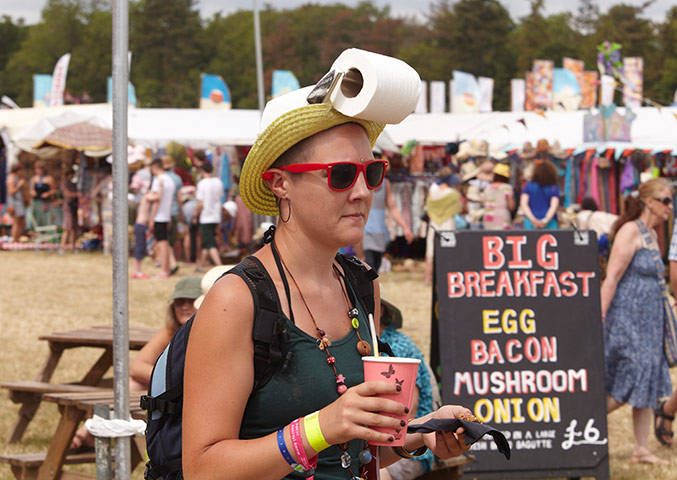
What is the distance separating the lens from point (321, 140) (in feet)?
6.63

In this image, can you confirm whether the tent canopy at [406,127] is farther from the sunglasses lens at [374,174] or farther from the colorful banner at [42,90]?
the sunglasses lens at [374,174]

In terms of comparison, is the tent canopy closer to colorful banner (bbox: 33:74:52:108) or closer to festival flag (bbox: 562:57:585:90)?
festival flag (bbox: 562:57:585:90)

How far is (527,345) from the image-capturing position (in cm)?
552

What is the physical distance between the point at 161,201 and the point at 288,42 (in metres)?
66.8

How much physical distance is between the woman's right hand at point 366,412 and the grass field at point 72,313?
4328 millimetres

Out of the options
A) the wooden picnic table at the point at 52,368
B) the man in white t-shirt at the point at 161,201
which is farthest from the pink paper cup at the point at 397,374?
the man in white t-shirt at the point at 161,201

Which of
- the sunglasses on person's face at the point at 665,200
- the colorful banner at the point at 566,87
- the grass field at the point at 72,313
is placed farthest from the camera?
the colorful banner at the point at 566,87

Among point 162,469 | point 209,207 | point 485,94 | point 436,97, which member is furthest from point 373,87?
point 436,97

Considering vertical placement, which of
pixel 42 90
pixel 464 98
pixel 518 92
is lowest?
pixel 464 98

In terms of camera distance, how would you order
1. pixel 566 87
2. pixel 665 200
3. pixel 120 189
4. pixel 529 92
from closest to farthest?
pixel 120 189, pixel 665 200, pixel 566 87, pixel 529 92

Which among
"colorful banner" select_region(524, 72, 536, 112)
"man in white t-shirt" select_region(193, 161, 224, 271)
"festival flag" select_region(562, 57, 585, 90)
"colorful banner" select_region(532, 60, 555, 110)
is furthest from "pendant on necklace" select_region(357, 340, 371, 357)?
"colorful banner" select_region(532, 60, 555, 110)

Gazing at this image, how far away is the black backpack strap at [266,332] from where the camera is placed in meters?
1.87

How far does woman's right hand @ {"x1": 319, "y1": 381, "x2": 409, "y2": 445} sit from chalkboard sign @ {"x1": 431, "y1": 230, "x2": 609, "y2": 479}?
12.1 ft

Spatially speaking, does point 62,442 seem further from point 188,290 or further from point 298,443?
point 298,443
